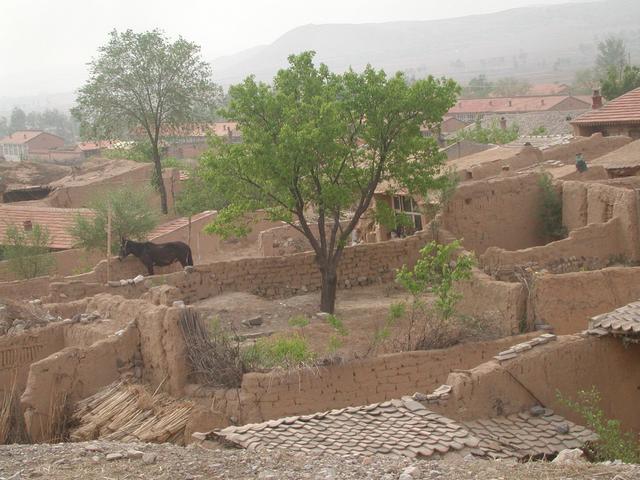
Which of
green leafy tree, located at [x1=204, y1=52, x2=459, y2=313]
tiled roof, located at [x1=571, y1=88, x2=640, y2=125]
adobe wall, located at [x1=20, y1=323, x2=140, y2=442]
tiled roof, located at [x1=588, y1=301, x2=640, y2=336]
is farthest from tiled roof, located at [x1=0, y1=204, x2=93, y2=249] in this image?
tiled roof, located at [x1=571, y1=88, x2=640, y2=125]

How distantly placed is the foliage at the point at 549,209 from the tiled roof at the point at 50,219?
12.4 metres

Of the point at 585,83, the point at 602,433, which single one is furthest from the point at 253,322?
the point at 585,83

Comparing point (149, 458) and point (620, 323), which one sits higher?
point (620, 323)

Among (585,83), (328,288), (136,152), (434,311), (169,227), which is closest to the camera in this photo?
(434,311)

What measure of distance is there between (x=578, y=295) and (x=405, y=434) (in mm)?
6714

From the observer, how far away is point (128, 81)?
35.7m

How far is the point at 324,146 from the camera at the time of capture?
1798 cm

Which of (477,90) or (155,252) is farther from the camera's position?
(477,90)

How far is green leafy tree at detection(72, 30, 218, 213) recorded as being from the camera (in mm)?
35750

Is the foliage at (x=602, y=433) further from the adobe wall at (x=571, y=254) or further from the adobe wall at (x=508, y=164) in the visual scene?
the adobe wall at (x=508, y=164)

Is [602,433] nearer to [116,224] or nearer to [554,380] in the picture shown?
[554,380]

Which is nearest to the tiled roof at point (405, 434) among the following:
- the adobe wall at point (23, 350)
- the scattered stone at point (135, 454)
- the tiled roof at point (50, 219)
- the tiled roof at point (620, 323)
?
the scattered stone at point (135, 454)

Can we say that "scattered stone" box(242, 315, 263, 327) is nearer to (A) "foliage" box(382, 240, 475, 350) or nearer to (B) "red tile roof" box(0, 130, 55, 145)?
(A) "foliage" box(382, 240, 475, 350)

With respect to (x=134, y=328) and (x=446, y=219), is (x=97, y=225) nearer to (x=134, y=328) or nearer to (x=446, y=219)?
(x=446, y=219)
